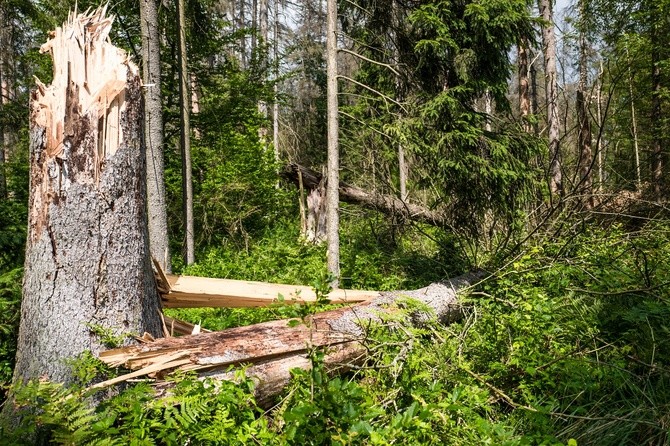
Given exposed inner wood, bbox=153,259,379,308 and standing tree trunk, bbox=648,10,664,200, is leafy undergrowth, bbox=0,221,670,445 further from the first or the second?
standing tree trunk, bbox=648,10,664,200

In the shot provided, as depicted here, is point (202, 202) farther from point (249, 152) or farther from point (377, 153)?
point (377, 153)

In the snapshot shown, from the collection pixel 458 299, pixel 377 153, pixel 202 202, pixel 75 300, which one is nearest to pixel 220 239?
pixel 202 202

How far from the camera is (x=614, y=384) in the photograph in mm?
3502

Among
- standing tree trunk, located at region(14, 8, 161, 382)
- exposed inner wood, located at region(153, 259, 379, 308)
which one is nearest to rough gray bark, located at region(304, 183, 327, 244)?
exposed inner wood, located at region(153, 259, 379, 308)

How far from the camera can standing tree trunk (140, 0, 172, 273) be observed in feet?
27.3

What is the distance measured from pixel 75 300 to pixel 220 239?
898cm

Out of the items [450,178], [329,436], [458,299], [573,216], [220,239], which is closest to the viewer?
[329,436]

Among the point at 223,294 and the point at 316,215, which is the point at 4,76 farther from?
the point at 223,294

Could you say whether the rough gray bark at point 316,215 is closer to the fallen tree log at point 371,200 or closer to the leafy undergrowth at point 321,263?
the fallen tree log at point 371,200

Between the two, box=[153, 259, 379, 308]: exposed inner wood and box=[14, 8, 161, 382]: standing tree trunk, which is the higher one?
box=[14, 8, 161, 382]: standing tree trunk

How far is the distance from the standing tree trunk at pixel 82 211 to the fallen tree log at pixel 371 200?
4.77 m

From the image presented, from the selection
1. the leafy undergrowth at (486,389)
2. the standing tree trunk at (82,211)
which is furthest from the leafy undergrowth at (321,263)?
the standing tree trunk at (82,211)

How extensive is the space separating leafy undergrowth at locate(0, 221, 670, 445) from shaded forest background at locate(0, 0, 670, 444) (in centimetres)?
2

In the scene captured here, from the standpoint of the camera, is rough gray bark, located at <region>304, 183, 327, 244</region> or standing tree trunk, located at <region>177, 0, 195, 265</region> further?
rough gray bark, located at <region>304, 183, 327, 244</region>
